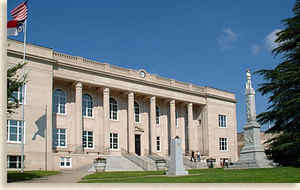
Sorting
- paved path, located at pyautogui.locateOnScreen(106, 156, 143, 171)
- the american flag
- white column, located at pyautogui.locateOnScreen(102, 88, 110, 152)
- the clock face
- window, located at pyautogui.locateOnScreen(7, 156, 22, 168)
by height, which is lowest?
paved path, located at pyautogui.locateOnScreen(106, 156, 143, 171)

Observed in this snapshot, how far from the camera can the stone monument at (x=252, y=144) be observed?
25.2m

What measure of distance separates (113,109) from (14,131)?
1333 cm

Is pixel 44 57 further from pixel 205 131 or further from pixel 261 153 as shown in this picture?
pixel 205 131

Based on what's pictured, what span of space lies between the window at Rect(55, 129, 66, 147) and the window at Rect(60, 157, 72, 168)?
104 inches

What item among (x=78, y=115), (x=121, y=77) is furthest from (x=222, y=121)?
(x=78, y=115)

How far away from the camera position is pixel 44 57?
35344mm

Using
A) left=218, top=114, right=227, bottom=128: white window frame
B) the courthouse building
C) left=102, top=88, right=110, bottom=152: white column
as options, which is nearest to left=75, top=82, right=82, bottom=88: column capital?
the courthouse building

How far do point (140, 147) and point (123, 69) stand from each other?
916 cm

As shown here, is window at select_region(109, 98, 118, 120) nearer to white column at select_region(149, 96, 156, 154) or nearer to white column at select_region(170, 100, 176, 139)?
white column at select_region(149, 96, 156, 154)

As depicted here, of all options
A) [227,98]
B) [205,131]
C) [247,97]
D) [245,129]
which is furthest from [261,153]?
[227,98]

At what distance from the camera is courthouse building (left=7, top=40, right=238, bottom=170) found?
34.0 meters

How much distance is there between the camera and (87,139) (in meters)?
40.8

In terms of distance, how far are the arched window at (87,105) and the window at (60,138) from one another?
3.31 metres

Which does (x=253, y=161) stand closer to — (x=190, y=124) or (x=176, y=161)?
(x=176, y=161)
